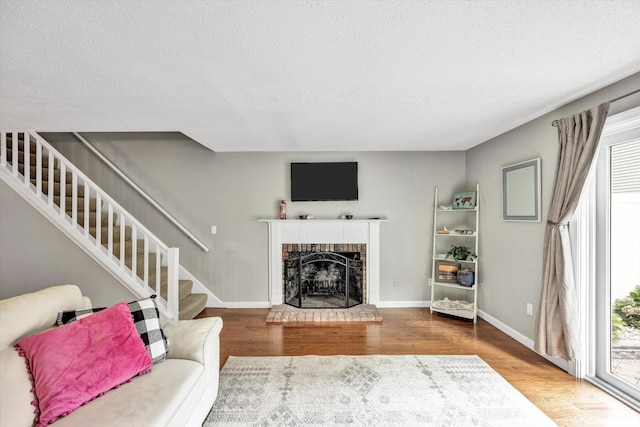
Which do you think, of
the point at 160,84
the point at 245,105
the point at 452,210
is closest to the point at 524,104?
the point at 452,210

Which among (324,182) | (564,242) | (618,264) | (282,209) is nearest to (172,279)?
(282,209)

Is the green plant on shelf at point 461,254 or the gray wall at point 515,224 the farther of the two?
the green plant on shelf at point 461,254

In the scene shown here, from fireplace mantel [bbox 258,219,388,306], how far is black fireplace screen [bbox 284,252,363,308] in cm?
15

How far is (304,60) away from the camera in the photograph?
169 cm

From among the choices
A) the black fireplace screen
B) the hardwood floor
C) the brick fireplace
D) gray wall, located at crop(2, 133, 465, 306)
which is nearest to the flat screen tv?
gray wall, located at crop(2, 133, 465, 306)

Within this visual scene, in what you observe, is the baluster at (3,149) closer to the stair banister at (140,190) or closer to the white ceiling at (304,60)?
the white ceiling at (304,60)

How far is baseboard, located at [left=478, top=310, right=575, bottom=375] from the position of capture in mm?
2437

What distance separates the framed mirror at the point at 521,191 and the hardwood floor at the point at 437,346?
134cm

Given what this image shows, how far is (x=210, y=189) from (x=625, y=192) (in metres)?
4.32

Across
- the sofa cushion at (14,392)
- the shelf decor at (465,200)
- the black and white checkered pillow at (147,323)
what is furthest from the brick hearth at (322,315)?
the sofa cushion at (14,392)

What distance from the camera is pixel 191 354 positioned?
1818mm

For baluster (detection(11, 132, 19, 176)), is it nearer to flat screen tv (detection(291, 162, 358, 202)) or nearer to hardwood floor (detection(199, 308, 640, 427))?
hardwood floor (detection(199, 308, 640, 427))

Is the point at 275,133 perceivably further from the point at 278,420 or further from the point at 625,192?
the point at 625,192

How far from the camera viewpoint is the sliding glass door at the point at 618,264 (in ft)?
6.80
